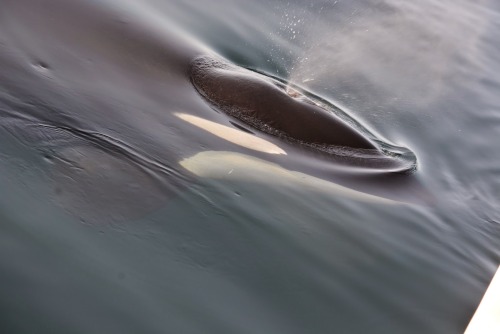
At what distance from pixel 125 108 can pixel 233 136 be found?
105cm

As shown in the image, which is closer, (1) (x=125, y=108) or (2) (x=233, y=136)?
(1) (x=125, y=108)

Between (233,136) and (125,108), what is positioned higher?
(233,136)

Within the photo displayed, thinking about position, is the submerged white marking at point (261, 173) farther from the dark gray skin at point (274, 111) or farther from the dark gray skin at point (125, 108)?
the dark gray skin at point (274, 111)

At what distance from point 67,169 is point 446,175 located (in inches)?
157

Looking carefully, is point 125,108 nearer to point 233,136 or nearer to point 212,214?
point 233,136

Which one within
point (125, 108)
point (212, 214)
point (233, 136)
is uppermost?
point (233, 136)

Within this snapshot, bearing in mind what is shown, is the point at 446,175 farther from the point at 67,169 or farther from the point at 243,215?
the point at 67,169

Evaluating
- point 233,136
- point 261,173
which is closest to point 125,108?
point 233,136

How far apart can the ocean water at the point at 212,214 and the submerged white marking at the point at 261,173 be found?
0.07ft

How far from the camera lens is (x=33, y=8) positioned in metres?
6.84

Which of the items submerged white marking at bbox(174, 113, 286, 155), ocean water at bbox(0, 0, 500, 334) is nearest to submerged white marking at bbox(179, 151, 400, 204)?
ocean water at bbox(0, 0, 500, 334)

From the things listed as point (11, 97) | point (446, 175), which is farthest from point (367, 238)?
point (11, 97)

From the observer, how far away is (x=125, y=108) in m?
6.30

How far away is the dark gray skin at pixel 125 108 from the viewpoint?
559 centimetres
